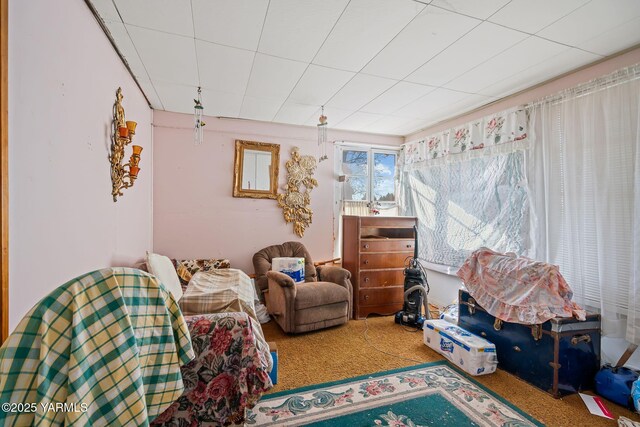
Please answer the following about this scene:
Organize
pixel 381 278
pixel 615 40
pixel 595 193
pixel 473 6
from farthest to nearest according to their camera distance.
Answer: pixel 381 278, pixel 595 193, pixel 615 40, pixel 473 6

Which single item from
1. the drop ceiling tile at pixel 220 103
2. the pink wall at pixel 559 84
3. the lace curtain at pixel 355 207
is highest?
the drop ceiling tile at pixel 220 103

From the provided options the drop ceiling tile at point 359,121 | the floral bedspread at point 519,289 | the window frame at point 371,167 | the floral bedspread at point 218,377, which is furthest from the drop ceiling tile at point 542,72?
the floral bedspread at point 218,377

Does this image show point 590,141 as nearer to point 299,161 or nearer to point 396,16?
point 396,16

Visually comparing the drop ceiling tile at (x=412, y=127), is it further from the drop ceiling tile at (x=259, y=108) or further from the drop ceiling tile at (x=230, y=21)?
the drop ceiling tile at (x=230, y=21)

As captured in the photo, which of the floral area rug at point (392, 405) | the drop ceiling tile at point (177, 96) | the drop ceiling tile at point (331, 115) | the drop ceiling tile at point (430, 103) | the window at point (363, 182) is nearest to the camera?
the floral area rug at point (392, 405)

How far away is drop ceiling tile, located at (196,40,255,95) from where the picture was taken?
2229 millimetres

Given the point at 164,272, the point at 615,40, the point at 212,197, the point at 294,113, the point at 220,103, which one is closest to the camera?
the point at 615,40

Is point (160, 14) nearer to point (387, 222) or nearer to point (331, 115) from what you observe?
point (331, 115)

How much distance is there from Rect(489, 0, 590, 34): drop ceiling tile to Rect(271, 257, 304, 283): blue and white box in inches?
116

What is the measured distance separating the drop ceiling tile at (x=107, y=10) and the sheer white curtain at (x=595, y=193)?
3.40m

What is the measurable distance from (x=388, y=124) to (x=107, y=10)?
3.18m

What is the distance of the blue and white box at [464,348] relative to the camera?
2340 mm

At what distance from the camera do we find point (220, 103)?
3340 millimetres

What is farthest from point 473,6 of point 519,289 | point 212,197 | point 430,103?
point 212,197
